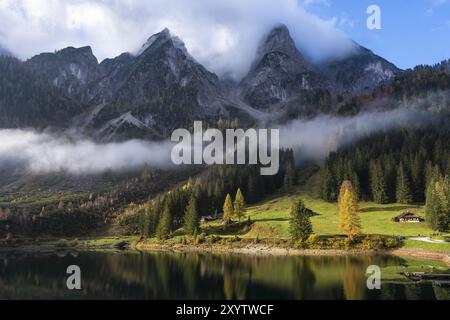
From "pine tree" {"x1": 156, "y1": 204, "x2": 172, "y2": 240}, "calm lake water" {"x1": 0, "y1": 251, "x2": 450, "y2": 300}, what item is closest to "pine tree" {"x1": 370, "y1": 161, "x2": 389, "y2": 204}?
"calm lake water" {"x1": 0, "y1": 251, "x2": 450, "y2": 300}

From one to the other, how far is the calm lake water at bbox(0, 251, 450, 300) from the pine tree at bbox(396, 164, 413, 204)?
74220 mm

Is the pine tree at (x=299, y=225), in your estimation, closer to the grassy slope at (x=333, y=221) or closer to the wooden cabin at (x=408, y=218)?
the grassy slope at (x=333, y=221)

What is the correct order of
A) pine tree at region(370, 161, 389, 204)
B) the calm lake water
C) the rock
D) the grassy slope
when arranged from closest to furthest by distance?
the calm lake water < the grassy slope < the rock < pine tree at region(370, 161, 389, 204)

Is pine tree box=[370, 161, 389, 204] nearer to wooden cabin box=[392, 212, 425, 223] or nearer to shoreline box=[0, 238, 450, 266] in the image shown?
wooden cabin box=[392, 212, 425, 223]

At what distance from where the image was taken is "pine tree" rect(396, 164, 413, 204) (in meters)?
177

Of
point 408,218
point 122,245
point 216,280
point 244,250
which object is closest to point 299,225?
point 244,250

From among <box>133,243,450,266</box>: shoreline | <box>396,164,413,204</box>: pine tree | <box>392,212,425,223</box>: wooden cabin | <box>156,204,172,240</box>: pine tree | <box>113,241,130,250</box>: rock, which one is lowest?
<box>113,241,130,250</box>: rock

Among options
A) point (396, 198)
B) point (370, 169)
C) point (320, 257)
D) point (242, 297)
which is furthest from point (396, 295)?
point (370, 169)

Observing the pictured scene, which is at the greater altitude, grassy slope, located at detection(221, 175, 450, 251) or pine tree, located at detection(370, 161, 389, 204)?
pine tree, located at detection(370, 161, 389, 204)

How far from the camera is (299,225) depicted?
5285 inches

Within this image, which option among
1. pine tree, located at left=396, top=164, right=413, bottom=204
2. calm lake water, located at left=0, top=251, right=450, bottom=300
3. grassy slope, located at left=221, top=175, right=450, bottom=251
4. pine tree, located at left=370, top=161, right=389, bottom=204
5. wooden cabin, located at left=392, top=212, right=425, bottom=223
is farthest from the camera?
pine tree, located at left=370, top=161, right=389, bottom=204
